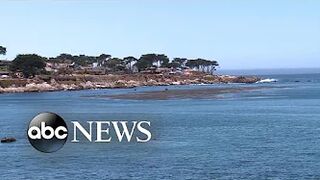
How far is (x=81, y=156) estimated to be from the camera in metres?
43.2

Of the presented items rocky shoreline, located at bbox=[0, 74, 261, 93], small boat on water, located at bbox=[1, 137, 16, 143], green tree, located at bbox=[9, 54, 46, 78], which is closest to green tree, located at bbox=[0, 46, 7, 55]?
green tree, located at bbox=[9, 54, 46, 78]

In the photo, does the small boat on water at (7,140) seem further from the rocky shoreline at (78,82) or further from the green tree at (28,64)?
the green tree at (28,64)

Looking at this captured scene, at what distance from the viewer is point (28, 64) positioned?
165750 mm

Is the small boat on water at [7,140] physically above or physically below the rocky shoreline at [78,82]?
below

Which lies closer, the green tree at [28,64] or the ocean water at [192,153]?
the ocean water at [192,153]

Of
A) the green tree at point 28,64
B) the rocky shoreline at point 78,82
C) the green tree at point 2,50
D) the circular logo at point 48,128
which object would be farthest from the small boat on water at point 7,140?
the green tree at point 2,50

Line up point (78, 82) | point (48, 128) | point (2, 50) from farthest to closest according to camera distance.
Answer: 1. point (2, 50)
2. point (78, 82)
3. point (48, 128)

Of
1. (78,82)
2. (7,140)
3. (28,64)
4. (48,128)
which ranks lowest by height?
(7,140)

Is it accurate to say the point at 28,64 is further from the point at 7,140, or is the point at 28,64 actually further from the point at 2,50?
the point at 7,140

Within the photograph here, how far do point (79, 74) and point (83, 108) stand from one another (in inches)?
3777

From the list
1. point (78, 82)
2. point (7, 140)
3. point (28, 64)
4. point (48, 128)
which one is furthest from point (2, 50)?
point (48, 128)

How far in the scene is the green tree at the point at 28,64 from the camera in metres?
166

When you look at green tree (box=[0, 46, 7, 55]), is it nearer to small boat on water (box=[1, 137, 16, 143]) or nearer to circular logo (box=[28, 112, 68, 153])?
small boat on water (box=[1, 137, 16, 143])

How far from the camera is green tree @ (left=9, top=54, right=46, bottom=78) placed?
6516 inches
